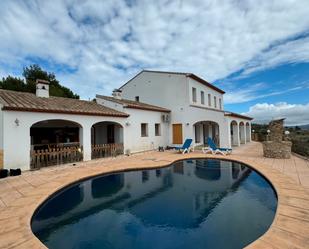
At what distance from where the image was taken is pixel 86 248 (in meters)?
4.41

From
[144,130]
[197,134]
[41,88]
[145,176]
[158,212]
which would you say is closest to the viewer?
[158,212]

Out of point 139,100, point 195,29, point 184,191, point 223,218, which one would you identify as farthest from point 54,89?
point 223,218

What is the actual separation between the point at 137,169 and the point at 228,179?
5293 mm

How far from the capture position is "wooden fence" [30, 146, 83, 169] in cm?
1136

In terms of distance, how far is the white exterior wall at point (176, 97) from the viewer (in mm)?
19438

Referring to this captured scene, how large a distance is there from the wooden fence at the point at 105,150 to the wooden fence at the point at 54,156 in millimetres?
1416

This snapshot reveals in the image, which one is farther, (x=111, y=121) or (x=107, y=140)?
(x=107, y=140)

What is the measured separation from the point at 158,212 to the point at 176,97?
53.5 ft

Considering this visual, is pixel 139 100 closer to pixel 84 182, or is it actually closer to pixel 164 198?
pixel 84 182

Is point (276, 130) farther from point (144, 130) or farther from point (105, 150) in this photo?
point (105, 150)

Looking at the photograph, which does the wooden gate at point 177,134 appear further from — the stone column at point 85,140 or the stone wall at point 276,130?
the stone column at point 85,140

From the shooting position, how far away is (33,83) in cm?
3002

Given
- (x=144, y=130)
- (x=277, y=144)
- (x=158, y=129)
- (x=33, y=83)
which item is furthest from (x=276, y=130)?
(x=33, y=83)

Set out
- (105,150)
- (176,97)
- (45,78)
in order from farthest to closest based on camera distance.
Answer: (45,78) → (176,97) → (105,150)
